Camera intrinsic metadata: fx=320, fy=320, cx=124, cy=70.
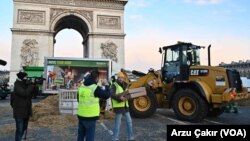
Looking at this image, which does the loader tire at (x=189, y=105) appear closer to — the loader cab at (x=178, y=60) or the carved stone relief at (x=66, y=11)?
the loader cab at (x=178, y=60)

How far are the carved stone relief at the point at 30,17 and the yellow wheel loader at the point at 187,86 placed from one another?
25.4 m

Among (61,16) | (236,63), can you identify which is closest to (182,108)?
(61,16)

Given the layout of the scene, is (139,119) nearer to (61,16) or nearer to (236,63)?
(61,16)

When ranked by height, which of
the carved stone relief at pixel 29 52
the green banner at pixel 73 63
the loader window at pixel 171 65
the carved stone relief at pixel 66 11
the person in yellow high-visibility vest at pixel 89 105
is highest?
the carved stone relief at pixel 66 11

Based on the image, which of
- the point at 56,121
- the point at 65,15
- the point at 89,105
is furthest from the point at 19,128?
the point at 65,15

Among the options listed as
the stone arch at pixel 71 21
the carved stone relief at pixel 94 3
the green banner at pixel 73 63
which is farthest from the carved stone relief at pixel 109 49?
the green banner at pixel 73 63

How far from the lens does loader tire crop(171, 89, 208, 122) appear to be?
10516mm

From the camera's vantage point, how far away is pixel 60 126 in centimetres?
967

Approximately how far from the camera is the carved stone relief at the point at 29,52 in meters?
34.8

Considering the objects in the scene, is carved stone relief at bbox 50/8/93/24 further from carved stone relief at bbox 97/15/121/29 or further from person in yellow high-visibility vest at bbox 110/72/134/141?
person in yellow high-visibility vest at bbox 110/72/134/141

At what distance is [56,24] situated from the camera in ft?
122

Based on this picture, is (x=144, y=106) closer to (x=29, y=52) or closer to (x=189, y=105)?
(x=189, y=105)

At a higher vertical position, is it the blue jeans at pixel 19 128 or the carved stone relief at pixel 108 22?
the carved stone relief at pixel 108 22

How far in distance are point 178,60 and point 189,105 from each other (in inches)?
72.0
